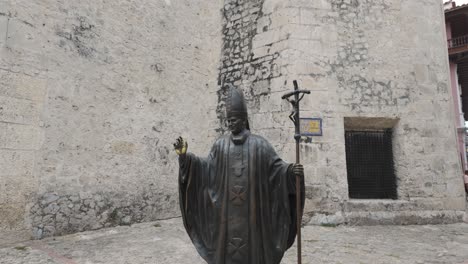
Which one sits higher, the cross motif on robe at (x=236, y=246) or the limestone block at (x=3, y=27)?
the limestone block at (x=3, y=27)

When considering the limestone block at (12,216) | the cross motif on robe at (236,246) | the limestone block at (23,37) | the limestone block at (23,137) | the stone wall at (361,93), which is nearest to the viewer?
the cross motif on robe at (236,246)

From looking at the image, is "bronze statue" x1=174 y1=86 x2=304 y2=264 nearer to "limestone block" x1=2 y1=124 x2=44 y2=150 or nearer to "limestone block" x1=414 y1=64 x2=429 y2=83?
"limestone block" x1=2 y1=124 x2=44 y2=150

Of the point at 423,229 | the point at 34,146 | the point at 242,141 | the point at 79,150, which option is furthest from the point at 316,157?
the point at 34,146

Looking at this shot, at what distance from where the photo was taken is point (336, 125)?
594 centimetres

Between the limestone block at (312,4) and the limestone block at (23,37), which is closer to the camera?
the limestone block at (23,37)

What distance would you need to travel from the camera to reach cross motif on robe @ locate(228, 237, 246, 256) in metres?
2.22

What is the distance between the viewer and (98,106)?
17.4 ft

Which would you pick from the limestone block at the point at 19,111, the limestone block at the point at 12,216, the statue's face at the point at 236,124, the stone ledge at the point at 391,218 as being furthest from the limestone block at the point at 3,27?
the stone ledge at the point at 391,218

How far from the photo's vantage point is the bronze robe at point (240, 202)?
2.25 metres

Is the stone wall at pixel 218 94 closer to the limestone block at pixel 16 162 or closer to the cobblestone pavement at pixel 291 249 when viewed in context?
the limestone block at pixel 16 162

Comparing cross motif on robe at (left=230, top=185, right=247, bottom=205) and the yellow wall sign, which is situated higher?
the yellow wall sign

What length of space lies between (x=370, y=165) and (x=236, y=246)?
491 cm

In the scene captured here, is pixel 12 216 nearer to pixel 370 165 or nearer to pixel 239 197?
pixel 239 197

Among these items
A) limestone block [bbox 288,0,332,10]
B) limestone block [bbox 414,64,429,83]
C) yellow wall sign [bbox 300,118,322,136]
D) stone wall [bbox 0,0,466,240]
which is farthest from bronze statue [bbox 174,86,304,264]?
limestone block [bbox 414,64,429,83]
